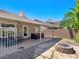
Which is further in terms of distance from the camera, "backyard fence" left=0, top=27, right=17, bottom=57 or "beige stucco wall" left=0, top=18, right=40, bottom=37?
"beige stucco wall" left=0, top=18, right=40, bottom=37

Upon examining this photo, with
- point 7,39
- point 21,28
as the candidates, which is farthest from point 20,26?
point 7,39

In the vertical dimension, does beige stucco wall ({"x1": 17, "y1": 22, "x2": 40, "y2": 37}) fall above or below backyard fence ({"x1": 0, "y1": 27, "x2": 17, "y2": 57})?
above

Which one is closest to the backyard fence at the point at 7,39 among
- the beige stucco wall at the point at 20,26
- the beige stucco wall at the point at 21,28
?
the beige stucco wall at the point at 20,26

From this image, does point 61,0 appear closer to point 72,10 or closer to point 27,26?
point 72,10

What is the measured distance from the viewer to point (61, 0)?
27.4m

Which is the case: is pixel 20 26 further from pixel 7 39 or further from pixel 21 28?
pixel 7 39

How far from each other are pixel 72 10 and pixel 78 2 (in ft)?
18.9

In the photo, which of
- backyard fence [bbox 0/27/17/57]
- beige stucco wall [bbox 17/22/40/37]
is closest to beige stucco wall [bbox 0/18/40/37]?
beige stucco wall [bbox 17/22/40/37]

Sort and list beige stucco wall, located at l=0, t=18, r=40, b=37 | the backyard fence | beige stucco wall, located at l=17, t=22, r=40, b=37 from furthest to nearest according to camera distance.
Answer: beige stucco wall, located at l=17, t=22, r=40, b=37 < beige stucco wall, located at l=0, t=18, r=40, b=37 < the backyard fence

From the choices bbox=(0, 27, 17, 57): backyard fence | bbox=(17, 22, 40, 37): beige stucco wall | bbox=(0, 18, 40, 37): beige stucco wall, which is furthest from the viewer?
bbox=(17, 22, 40, 37): beige stucco wall

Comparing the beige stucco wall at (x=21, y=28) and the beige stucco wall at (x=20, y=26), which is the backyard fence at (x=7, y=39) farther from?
the beige stucco wall at (x=21, y=28)

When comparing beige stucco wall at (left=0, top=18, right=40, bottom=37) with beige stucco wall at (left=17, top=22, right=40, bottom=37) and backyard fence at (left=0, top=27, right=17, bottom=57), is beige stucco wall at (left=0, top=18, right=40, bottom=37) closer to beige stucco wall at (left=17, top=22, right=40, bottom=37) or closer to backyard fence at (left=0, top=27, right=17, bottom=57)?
beige stucco wall at (left=17, top=22, right=40, bottom=37)

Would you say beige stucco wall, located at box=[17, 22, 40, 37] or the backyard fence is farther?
beige stucco wall, located at box=[17, 22, 40, 37]

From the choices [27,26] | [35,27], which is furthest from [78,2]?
[35,27]
